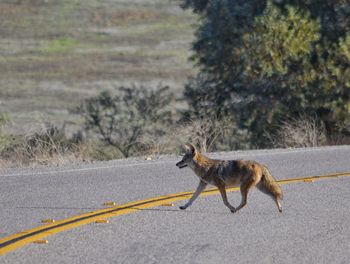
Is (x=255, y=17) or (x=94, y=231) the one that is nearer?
(x=94, y=231)

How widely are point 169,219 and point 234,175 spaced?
81 cm

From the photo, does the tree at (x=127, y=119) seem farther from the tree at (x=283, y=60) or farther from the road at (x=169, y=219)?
the road at (x=169, y=219)

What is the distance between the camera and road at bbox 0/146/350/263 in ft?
28.3

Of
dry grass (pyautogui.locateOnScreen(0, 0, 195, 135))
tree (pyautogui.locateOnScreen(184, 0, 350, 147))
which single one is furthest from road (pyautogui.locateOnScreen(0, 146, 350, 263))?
dry grass (pyautogui.locateOnScreen(0, 0, 195, 135))

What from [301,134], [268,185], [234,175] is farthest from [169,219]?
[301,134]

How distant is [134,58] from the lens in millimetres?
54656

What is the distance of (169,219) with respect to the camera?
10461mm

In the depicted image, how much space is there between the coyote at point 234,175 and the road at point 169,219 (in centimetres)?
23

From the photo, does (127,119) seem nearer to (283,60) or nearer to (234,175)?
(283,60)

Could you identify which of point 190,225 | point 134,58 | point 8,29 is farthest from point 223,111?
point 8,29

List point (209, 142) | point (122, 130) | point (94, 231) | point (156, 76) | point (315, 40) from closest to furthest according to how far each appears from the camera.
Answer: point (94, 231) → point (209, 142) → point (315, 40) → point (122, 130) → point (156, 76)

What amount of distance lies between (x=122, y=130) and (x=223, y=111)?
218 centimetres

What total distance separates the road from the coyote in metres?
0.23

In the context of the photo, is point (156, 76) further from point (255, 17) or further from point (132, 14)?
point (255, 17)
